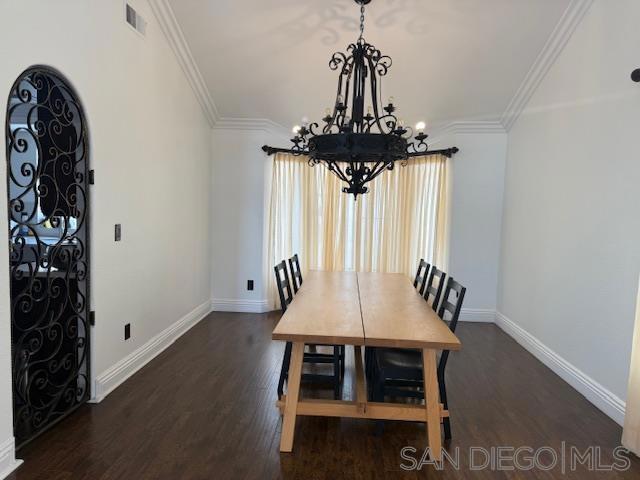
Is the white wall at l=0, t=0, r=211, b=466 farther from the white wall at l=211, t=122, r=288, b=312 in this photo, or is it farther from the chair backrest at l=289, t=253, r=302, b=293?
the chair backrest at l=289, t=253, r=302, b=293

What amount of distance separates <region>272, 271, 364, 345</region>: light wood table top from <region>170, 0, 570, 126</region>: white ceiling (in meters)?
2.35

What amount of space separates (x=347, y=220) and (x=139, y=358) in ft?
10.1

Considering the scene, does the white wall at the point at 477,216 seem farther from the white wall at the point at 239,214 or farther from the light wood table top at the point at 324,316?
the white wall at the point at 239,214

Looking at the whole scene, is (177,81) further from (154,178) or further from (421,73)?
(421,73)

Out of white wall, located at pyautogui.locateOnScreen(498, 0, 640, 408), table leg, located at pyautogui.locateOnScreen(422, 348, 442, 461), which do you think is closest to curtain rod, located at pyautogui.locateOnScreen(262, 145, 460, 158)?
white wall, located at pyautogui.locateOnScreen(498, 0, 640, 408)

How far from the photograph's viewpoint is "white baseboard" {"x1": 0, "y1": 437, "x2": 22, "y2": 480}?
2.03 metres

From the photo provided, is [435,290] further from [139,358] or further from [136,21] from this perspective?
[136,21]

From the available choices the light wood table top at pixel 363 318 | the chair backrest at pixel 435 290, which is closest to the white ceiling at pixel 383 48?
the chair backrest at pixel 435 290

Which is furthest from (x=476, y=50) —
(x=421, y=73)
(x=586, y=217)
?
(x=586, y=217)

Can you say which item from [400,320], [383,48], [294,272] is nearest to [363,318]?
[400,320]

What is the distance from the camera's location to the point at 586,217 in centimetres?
320

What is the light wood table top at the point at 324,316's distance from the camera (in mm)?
2182

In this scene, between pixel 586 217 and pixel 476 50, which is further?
pixel 476 50

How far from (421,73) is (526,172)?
1.57 metres
